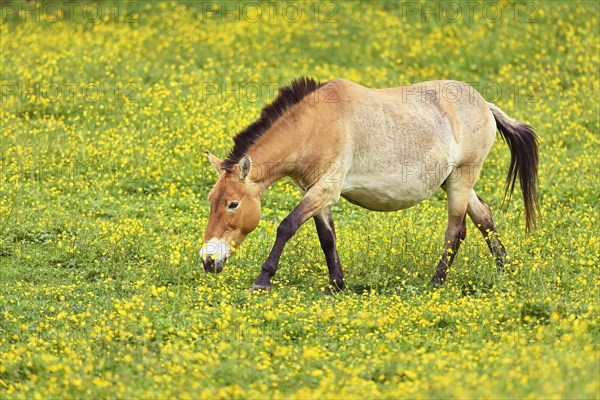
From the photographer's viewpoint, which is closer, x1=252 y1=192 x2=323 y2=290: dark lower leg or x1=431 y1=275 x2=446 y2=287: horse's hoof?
x1=252 y1=192 x2=323 y2=290: dark lower leg

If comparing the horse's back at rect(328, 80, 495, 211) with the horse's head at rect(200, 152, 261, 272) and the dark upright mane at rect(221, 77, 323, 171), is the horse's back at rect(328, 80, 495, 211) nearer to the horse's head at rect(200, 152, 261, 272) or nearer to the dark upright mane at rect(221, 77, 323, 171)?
the dark upright mane at rect(221, 77, 323, 171)

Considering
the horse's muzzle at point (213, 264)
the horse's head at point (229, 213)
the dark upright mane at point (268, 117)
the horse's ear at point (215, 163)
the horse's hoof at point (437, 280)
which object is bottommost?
the horse's hoof at point (437, 280)

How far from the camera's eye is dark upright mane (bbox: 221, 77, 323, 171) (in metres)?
9.12

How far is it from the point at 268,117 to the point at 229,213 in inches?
42.4

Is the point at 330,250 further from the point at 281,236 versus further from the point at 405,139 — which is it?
the point at 405,139

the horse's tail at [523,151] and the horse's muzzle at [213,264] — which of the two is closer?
the horse's muzzle at [213,264]

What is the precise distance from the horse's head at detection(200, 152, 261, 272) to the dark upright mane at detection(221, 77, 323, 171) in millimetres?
169

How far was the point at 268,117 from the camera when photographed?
9266mm

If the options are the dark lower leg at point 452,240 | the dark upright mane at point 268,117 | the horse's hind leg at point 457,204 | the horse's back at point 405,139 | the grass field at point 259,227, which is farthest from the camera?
the horse's hind leg at point 457,204

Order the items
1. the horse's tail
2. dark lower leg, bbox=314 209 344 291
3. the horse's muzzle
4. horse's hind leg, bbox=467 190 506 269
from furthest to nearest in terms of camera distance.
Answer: the horse's tail < horse's hind leg, bbox=467 190 506 269 < dark lower leg, bbox=314 209 344 291 < the horse's muzzle

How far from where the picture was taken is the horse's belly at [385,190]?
9656 millimetres

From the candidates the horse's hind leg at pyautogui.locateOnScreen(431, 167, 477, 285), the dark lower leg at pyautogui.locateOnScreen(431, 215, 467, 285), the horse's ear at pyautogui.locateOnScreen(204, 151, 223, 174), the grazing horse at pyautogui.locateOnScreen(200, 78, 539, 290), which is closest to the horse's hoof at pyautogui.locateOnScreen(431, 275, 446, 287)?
the grazing horse at pyautogui.locateOnScreen(200, 78, 539, 290)

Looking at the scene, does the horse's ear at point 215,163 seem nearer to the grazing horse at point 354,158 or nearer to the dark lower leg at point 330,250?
the grazing horse at point 354,158

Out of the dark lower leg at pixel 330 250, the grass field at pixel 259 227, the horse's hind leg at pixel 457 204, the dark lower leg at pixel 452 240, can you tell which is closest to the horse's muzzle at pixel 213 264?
the grass field at pixel 259 227
